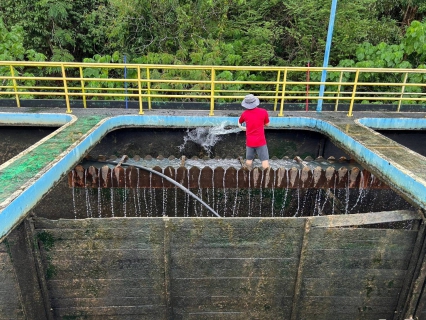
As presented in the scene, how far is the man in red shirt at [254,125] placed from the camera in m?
5.81

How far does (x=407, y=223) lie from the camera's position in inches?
281

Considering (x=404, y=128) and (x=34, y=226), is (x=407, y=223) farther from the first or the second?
(x=34, y=226)

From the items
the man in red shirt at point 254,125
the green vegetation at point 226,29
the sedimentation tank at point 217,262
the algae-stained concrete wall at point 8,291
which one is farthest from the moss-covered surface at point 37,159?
the green vegetation at point 226,29

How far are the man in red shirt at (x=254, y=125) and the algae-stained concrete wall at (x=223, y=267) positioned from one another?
182cm

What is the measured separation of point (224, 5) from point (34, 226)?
12545 mm

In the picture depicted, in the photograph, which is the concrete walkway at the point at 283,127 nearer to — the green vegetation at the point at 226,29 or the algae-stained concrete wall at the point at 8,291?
the algae-stained concrete wall at the point at 8,291

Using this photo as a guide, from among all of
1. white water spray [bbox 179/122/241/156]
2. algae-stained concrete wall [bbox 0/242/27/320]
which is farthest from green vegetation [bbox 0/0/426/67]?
algae-stained concrete wall [bbox 0/242/27/320]

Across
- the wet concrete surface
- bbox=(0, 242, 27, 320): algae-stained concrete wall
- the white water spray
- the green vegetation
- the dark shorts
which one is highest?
the green vegetation

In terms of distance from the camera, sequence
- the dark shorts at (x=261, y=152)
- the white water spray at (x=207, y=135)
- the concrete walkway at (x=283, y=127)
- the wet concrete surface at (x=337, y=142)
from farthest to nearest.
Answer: the white water spray at (x=207, y=135)
the dark shorts at (x=261, y=152)
the wet concrete surface at (x=337, y=142)
the concrete walkway at (x=283, y=127)

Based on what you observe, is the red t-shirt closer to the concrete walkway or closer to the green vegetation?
the concrete walkway

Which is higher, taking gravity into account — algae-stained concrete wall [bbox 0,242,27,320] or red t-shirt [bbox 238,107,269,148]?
red t-shirt [bbox 238,107,269,148]

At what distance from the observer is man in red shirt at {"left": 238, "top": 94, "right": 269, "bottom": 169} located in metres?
5.81

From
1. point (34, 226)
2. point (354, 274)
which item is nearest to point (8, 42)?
point (34, 226)

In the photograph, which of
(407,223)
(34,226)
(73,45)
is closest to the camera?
(34,226)
